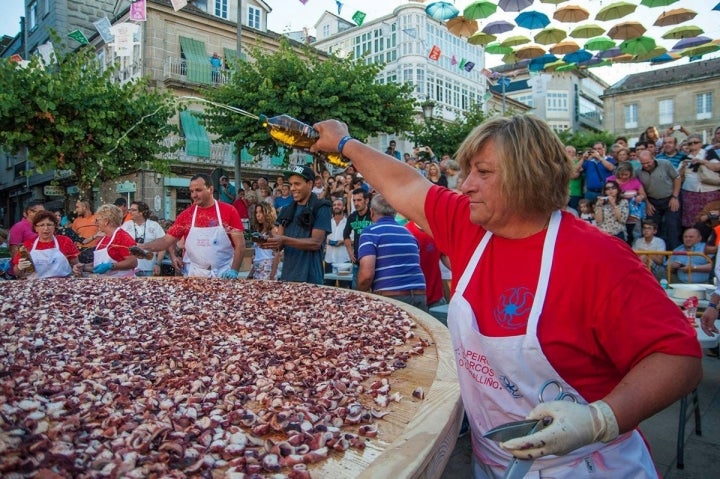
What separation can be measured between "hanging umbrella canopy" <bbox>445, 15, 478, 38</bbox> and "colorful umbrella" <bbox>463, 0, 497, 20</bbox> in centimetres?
43

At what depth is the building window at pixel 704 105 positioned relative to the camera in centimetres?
3522

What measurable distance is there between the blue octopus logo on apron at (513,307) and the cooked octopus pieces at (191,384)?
47cm

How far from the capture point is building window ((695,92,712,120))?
35.2m

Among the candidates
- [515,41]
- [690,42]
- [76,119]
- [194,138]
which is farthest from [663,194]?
[194,138]

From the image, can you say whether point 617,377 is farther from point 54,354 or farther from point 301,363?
point 54,354

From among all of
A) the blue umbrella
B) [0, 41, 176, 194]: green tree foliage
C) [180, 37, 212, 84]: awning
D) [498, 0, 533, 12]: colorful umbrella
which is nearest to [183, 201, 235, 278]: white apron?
[0, 41, 176, 194]: green tree foliage

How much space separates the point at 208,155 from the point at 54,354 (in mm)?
22687

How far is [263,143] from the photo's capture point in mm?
15625

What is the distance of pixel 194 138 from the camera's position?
23109 millimetres

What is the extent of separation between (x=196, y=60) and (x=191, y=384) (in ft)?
81.1

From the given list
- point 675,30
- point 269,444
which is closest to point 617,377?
point 269,444

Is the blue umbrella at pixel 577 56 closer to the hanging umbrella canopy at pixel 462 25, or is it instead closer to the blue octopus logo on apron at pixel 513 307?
the hanging umbrella canopy at pixel 462 25

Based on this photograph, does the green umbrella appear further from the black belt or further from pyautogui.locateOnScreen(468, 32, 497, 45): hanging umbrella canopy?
the black belt

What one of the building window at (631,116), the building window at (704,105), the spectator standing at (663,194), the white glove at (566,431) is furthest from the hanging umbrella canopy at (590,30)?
the building window at (631,116)
